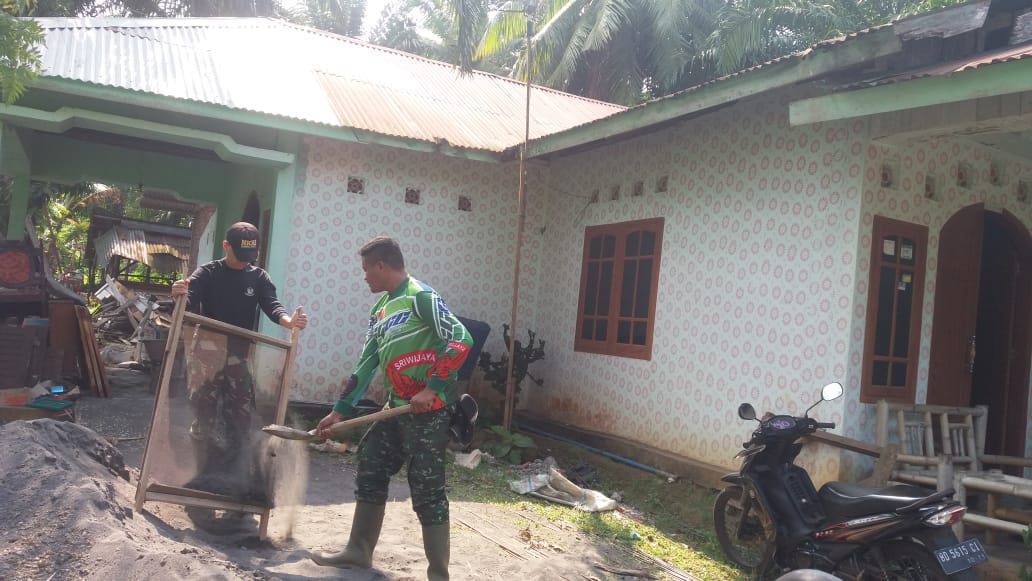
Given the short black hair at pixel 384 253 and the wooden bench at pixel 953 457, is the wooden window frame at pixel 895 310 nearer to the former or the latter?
the wooden bench at pixel 953 457

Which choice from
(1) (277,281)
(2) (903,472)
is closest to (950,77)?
(2) (903,472)

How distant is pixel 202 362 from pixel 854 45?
14.7 ft

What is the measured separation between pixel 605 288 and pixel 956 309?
332cm

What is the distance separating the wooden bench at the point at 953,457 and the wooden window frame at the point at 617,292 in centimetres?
241

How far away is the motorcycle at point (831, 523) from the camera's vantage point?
3.77 metres

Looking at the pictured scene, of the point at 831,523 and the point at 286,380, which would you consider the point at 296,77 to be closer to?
the point at 286,380

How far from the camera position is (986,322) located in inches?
275

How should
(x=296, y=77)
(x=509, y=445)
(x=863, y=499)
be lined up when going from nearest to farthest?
(x=863, y=499) → (x=509, y=445) → (x=296, y=77)

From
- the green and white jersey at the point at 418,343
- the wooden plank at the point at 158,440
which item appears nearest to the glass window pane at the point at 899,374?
the green and white jersey at the point at 418,343

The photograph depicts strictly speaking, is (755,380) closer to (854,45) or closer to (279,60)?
(854,45)

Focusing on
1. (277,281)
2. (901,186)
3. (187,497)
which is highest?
(901,186)

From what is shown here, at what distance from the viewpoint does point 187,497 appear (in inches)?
163

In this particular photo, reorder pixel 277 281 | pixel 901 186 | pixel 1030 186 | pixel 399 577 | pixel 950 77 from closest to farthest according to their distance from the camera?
pixel 399 577 < pixel 950 77 < pixel 901 186 < pixel 1030 186 < pixel 277 281

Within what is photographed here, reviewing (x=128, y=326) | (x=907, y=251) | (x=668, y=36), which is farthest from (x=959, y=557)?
(x=668, y=36)
